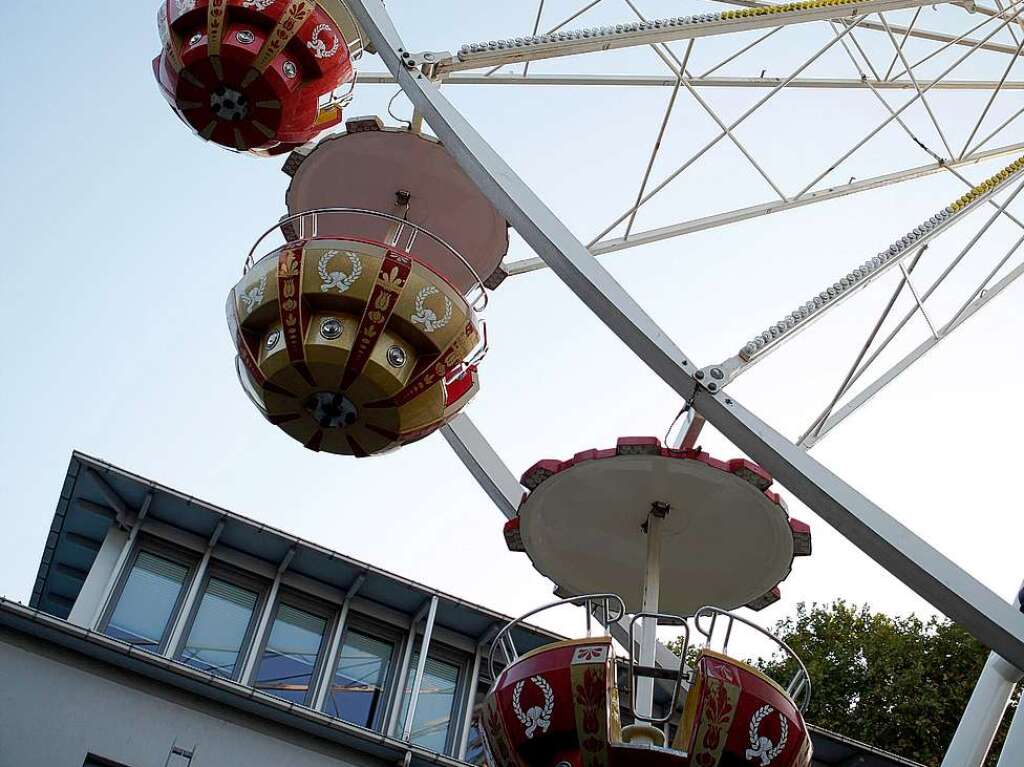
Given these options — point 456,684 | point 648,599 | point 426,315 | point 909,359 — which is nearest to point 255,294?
point 426,315

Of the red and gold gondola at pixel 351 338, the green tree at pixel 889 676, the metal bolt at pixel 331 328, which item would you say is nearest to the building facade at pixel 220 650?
the red and gold gondola at pixel 351 338

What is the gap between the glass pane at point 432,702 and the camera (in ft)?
45.5

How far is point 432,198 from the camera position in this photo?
1120 centimetres

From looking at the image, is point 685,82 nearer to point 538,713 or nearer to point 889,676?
point 538,713

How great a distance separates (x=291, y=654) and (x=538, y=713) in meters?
7.07

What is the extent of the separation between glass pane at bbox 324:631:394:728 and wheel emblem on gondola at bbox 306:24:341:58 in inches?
254

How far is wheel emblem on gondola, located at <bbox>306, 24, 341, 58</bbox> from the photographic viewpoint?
10.6 metres

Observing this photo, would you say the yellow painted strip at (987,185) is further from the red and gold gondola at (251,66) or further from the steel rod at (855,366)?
the red and gold gondola at (251,66)

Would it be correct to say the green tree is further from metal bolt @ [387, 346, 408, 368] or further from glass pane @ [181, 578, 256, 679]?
metal bolt @ [387, 346, 408, 368]

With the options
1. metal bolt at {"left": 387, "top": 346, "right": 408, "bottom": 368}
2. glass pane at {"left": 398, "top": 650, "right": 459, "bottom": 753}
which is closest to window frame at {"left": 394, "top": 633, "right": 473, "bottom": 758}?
glass pane at {"left": 398, "top": 650, "right": 459, "bottom": 753}

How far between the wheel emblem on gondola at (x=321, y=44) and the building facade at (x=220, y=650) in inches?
209

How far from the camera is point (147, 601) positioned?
13625 mm

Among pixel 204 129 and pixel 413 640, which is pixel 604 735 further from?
pixel 413 640

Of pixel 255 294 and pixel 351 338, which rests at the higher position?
pixel 255 294
